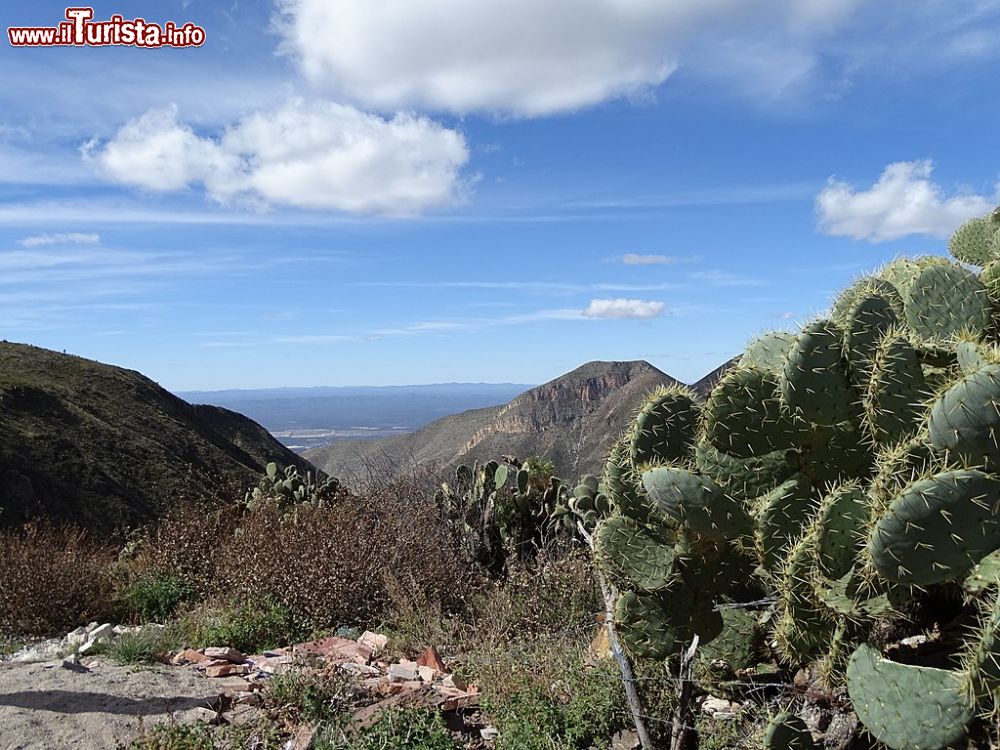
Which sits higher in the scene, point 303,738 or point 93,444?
point 93,444

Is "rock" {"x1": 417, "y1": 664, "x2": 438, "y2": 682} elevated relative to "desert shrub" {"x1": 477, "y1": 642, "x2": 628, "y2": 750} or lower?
lower

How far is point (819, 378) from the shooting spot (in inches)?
134

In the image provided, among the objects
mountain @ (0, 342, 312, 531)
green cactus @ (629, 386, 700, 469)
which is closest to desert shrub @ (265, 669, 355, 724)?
green cactus @ (629, 386, 700, 469)

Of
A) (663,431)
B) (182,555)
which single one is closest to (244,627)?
(182,555)

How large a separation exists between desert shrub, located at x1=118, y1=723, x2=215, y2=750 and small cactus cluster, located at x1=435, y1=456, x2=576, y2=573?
14.3 feet

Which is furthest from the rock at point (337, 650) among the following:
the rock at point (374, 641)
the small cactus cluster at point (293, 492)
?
the small cactus cluster at point (293, 492)

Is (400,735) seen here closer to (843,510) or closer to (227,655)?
(227,655)

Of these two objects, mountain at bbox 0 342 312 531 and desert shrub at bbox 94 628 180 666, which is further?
mountain at bbox 0 342 312 531

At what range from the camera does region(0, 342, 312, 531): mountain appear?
24531 mm

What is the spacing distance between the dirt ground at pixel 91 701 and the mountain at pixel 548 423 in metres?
11.4

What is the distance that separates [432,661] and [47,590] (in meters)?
4.21

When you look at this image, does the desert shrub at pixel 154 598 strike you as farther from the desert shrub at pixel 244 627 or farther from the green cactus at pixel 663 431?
the green cactus at pixel 663 431

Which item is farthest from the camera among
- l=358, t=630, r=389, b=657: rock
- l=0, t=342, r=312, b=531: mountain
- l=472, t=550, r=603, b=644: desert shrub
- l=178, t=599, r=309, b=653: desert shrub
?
l=0, t=342, r=312, b=531: mountain

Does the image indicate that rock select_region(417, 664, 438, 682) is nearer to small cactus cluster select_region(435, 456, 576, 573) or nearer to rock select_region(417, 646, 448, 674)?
rock select_region(417, 646, 448, 674)
